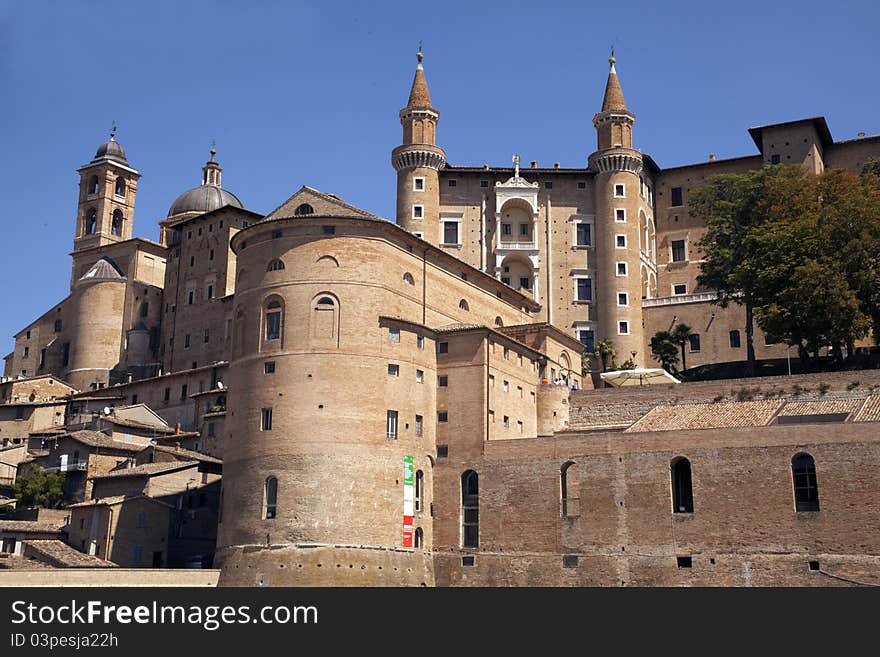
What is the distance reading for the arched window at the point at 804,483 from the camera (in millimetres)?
45938

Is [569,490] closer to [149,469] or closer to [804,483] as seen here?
[804,483]

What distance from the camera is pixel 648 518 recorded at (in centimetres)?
4894

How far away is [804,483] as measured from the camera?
46219 millimetres

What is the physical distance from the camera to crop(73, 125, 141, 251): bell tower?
100062 millimetres

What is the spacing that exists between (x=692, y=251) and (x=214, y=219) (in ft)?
116

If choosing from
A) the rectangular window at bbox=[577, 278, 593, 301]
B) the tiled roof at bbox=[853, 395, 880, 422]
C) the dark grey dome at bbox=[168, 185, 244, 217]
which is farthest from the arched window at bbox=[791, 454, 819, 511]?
the dark grey dome at bbox=[168, 185, 244, 217]

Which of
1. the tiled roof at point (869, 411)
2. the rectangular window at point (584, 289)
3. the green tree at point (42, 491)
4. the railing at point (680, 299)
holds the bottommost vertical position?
the green tree at point (42, 491)

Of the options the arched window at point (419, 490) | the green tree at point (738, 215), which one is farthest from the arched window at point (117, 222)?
the arched window at point (419, 490)

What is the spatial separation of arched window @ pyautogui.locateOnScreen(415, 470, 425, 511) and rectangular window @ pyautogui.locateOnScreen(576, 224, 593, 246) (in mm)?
35010

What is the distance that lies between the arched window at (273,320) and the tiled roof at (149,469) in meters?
9.56

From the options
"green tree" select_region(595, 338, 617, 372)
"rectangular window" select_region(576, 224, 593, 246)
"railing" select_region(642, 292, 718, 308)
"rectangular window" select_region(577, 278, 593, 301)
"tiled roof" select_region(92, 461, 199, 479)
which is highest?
"rectangular window" select_region(576, 224, 593, 246)

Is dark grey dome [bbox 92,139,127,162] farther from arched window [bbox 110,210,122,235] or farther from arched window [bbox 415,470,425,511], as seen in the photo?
arched window [bbox 415,470,425,511]

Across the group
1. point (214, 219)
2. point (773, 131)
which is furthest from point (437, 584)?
point (773, 131)

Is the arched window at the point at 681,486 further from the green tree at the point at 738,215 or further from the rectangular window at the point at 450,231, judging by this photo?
the rectangular window at the point at 450,231
